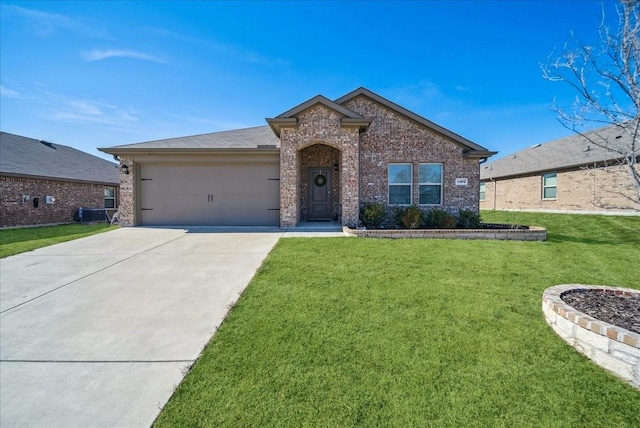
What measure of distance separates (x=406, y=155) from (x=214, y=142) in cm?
767

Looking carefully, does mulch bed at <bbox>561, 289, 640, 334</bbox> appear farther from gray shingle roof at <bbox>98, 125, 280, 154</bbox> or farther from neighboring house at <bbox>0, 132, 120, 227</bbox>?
neighboring house at <bbox>0, 132, 120, 227</bbox>

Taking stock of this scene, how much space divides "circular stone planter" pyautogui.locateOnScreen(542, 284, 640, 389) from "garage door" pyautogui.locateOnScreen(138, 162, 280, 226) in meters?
8.96

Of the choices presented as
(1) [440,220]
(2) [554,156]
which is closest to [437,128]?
(1) [440,220]

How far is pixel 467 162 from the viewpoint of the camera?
1107cm

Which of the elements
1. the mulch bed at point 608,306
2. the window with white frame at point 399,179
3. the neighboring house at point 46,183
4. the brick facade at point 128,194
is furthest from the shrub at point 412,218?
the neighboring house at point 46,183

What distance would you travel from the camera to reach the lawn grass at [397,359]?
7.03ft

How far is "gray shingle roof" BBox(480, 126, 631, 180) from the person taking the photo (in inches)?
582

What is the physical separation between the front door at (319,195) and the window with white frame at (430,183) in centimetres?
376

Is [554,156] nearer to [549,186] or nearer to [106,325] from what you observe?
[549,186]

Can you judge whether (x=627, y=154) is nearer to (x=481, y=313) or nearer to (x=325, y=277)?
(x=481, y=313)

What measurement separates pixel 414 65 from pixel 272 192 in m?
9.07

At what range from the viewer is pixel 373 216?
33.0 ft

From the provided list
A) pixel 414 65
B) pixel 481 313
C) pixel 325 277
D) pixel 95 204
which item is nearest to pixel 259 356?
pixel 325 277

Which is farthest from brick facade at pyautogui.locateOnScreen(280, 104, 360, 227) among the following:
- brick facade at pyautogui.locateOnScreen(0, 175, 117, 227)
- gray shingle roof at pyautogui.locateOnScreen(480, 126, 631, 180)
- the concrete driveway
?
brick facade at pyautogui.locateOnScreen(0, 175, 117, 227)
